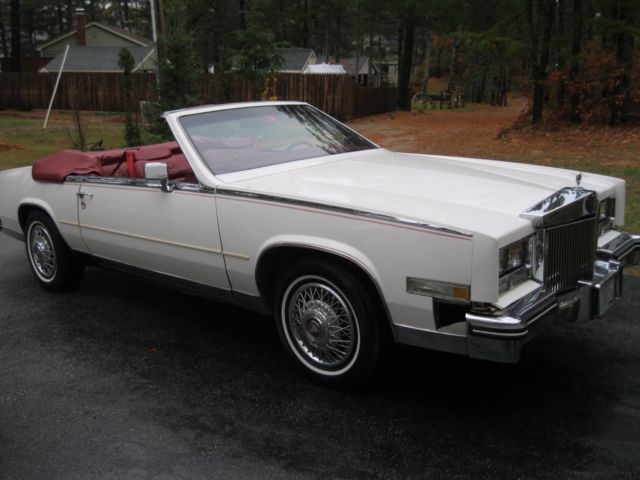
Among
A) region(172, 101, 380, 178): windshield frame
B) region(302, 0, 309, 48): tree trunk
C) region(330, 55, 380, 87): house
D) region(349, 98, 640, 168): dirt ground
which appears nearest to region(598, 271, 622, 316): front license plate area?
region(172, 101, 380, 178): windshield frame

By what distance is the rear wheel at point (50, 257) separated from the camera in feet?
18.4

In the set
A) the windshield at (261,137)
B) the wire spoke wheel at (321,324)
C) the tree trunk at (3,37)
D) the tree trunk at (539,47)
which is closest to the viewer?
the wire spoke wheel at (321,324)

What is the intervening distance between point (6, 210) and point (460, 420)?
458 cm

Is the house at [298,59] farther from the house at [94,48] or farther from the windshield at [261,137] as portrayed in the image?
the windshield at [261,137]

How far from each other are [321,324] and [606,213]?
2.04 metres

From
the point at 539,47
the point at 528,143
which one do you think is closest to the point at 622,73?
the point at 539,47

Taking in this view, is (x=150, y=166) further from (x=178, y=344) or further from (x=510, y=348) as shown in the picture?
(x=510, y=348)

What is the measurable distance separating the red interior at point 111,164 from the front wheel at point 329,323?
1698mm

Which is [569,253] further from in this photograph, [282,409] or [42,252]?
[42,252]

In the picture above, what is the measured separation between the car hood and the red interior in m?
1.32

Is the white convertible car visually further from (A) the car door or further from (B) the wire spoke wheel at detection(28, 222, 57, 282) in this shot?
(B) the wire spoke wheel at detection(28, 222, 57, 282)

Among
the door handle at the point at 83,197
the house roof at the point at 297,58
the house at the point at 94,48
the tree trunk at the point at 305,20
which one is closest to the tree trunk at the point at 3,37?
the house at the point at 94,48

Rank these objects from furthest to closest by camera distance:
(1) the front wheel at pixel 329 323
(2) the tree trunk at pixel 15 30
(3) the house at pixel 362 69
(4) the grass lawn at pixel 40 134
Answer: (3) the house at pixel 362 69 < (2) the tree trunk at pixel 15 30 < (4) the grass lawn at pixel 40 134 < (1) the front wheel at pixel 329 323

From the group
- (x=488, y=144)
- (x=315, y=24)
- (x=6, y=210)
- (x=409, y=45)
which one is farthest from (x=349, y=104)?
(x=315, y=24)
